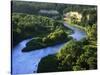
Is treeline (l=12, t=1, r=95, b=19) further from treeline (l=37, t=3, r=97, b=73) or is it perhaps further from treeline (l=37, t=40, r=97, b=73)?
treeline (l=37, t=40, r=97, b=73)

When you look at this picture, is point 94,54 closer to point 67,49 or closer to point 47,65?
point 67,49

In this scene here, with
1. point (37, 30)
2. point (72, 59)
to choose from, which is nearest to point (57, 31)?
point (37, 30)

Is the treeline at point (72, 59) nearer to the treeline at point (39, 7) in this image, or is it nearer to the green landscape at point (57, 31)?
the green landscape at point (57, 31)

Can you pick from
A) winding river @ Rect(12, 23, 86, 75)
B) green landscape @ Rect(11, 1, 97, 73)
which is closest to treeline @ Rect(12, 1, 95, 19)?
green landscape @ Rect(11, 1, 97, 73)

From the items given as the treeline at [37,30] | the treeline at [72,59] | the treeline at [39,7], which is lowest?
the treeline at [72,59]

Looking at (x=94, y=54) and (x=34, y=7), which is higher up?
(x=34, y=7)

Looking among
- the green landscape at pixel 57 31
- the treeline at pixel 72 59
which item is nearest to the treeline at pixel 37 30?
the green landscape at pixel 57 31

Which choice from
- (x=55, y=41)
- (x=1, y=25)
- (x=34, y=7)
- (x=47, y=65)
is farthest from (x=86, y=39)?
(x=1, y=25)
